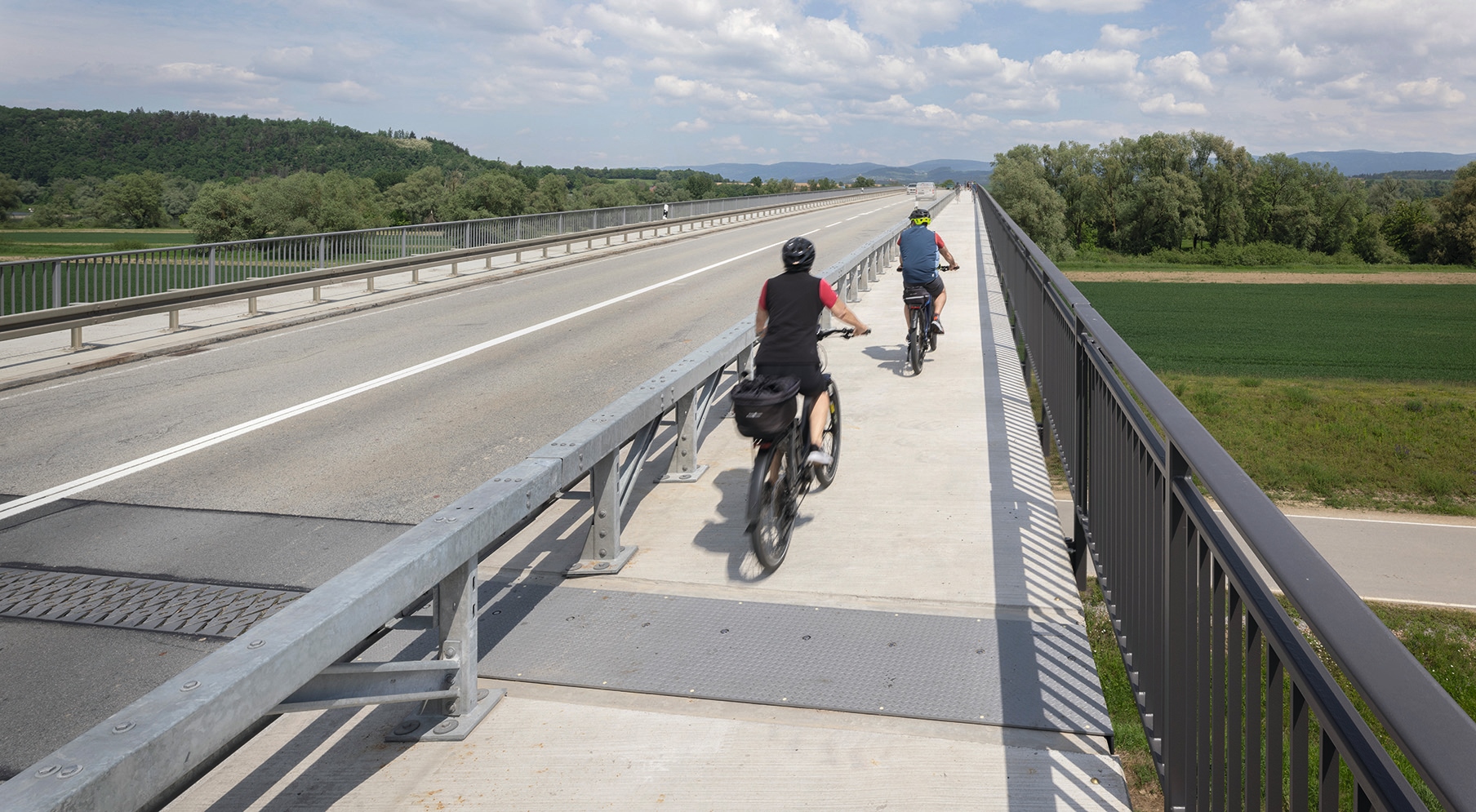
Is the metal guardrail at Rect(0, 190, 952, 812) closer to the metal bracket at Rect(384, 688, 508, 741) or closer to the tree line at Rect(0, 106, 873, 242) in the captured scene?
the metal bracket at Rect(384, 688, 508, 741)

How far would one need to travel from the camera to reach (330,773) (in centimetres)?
386

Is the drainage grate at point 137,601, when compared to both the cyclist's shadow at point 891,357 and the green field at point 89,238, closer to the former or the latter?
the cyclist's shadow at point 891,357

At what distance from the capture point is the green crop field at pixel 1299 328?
58.8 meters

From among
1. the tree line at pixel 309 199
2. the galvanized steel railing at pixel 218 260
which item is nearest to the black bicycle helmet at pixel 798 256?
the galvanized steel railing at pixel 218 260

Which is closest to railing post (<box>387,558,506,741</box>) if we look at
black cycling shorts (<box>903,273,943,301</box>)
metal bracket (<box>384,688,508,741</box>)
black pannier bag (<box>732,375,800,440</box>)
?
metal bracket (<box>384,688,508,741</box>)

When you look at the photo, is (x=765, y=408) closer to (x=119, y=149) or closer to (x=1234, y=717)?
(x=1234, y=717)

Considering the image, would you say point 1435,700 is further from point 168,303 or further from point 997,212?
point 997,212

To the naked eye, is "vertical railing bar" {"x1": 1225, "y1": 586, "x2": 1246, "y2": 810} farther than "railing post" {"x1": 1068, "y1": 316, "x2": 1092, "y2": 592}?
No

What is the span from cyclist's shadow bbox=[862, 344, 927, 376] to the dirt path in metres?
94.9

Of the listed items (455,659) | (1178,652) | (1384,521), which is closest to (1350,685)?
(1178,652)

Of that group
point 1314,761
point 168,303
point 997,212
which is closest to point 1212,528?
point 1314,761

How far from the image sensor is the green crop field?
58750 millimetres

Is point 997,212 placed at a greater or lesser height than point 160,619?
greater

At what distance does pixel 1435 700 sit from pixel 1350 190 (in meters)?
164
